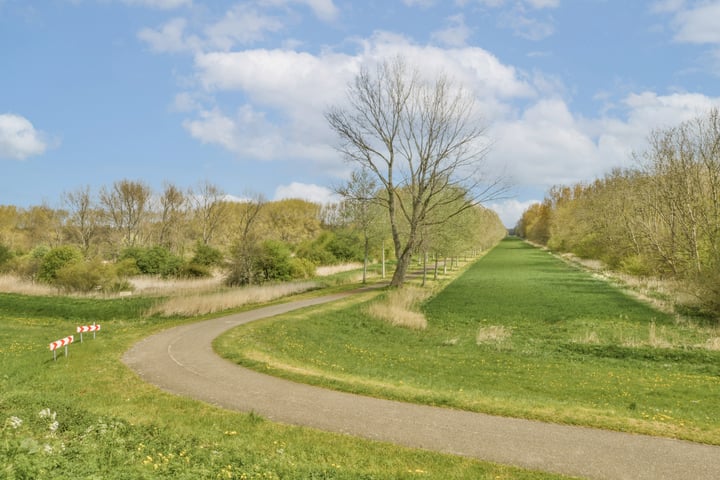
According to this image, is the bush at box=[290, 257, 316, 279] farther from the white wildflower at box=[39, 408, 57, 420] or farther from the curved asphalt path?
the white wildflower at box=[39, 408, 57, 420]

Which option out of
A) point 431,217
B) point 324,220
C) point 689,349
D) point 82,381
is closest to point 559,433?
point 82,381

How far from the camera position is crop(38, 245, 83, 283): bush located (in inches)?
1575

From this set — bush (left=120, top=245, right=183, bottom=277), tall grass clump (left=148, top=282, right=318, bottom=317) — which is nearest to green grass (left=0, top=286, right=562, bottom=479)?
tall grass clump (left=148, top=282, right=318, bottom=317)

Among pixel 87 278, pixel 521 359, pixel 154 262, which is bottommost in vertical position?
pixel 521 359

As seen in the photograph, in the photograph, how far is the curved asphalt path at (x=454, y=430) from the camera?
7902 mm

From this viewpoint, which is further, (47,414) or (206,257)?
(206,257)

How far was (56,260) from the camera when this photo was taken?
40.2 m

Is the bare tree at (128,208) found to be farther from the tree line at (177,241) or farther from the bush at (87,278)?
the bush at (87,278)

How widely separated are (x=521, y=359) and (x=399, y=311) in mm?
9838

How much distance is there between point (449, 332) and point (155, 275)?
29.5 m

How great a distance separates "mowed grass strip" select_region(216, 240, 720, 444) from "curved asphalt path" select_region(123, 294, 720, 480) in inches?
22.5

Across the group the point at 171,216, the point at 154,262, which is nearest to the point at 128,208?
the point at 171,216

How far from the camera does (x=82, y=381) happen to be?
493 inches

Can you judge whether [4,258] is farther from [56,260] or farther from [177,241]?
[177,241]
